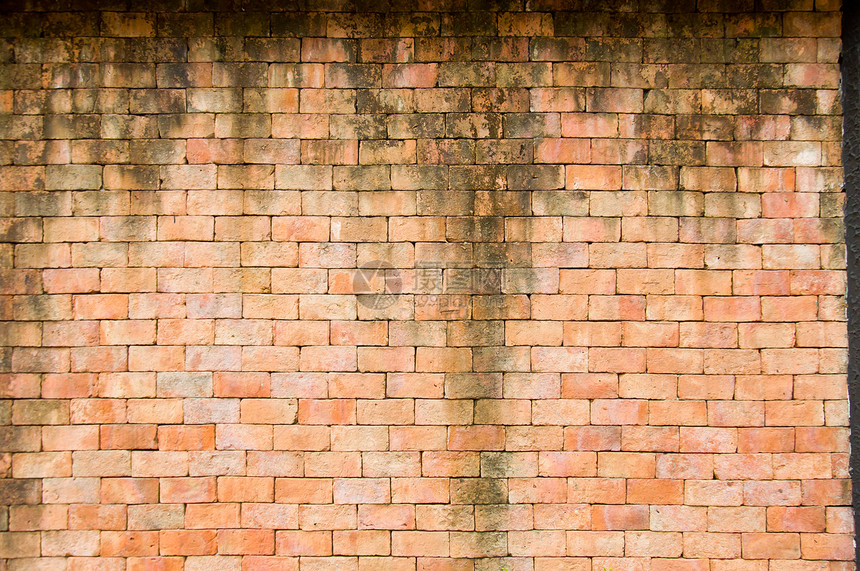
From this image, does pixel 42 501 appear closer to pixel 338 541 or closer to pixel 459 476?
pixel 338 541

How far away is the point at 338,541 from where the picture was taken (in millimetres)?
4141

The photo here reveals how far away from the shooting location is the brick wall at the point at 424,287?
4141mm

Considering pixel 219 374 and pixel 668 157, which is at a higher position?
pixel 668 157

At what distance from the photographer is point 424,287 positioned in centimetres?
420

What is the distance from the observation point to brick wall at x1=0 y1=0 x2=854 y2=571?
414 cm

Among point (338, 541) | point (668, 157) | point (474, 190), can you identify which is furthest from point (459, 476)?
point (668, 157)

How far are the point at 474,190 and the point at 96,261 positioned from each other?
3252 mm

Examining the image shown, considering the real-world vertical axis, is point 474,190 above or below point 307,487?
above

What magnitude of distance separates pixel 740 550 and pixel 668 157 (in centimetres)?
332

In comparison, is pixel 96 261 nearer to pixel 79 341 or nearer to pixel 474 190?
pixel 79 341

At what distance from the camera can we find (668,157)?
4234 millimetres

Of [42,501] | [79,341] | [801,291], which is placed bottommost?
[42,501]

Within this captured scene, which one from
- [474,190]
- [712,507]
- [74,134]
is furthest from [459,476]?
[74,134]

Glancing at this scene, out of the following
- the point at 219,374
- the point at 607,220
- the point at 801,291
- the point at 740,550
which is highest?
the point at 607,220
